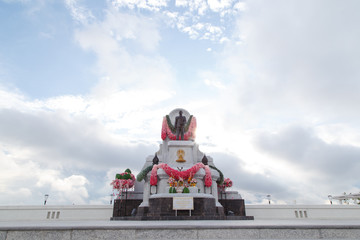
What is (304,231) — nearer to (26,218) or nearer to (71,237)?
(71,237)

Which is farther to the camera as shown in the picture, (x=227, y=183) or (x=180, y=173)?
(x=227, y=183)

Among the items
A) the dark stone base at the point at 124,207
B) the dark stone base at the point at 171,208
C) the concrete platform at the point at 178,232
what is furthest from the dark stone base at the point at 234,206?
the concrete platform at the point at 178,232

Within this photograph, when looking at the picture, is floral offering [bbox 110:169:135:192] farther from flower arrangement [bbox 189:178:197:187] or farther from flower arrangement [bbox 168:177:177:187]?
flower arrangement [bbox 189:178:197:187]

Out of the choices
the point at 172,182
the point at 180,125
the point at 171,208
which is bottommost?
the point at 171,208

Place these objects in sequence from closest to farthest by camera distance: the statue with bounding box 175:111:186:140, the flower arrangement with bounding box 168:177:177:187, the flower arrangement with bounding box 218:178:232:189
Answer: the flower arrangement with bounding box 168:177:177:187
the flower arrangement with bounding box 218:178:232:189
the statue with bounding box 175:111:186:140

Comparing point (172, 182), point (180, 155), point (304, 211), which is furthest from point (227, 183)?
point (172, 182)

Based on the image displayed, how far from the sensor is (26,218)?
52.7 feet

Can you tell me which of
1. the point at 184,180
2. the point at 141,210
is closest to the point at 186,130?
the point at 184,180

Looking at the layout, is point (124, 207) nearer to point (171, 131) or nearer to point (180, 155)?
point (180, 155)

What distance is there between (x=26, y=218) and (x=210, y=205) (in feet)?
43.8

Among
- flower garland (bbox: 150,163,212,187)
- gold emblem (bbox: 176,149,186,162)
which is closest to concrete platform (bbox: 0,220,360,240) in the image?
flower garland (bbox: 150,163,212,187)

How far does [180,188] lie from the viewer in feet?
45.3

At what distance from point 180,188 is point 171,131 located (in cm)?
765

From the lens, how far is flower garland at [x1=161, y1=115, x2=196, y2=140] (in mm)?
20578
